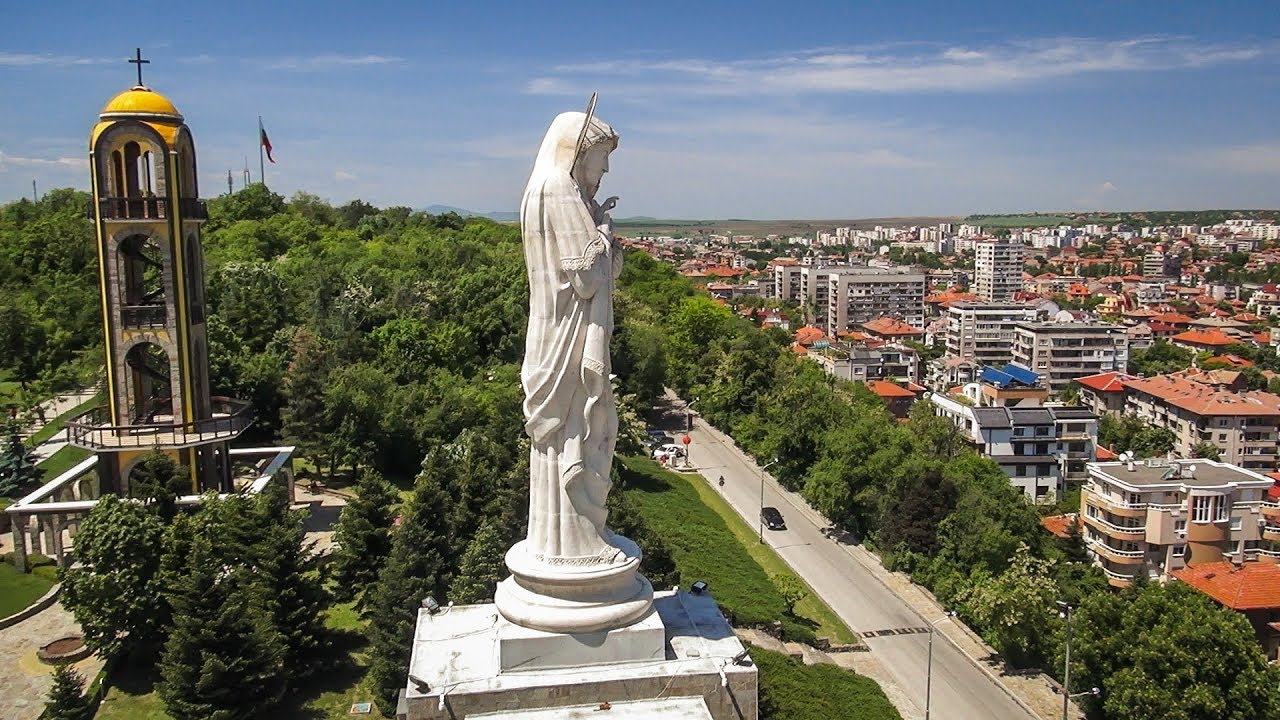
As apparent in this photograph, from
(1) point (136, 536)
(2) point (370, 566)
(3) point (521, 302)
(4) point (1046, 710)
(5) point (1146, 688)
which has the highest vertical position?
(3) point (521, 302)

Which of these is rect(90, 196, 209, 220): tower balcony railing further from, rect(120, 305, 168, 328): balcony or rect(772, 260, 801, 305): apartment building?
rect(772, 260, 801, 305): apartment building

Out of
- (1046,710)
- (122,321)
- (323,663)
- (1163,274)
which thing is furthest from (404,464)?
(1163,274)

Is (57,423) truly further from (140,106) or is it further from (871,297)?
(871,297)

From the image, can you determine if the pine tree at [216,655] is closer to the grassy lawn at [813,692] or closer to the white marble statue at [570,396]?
the white marble statue at [570,396]

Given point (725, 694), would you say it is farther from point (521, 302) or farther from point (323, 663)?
point (521, 302)

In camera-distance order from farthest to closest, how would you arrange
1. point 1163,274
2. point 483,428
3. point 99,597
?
point 1163,274, point 483,428, point 99,597

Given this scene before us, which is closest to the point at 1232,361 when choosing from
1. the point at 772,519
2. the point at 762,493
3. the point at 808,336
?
the point at 808,336

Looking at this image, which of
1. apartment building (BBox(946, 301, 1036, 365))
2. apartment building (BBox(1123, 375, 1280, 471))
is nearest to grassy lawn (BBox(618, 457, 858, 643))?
apartment building (BBox(1123, 375, 1280, 471))
